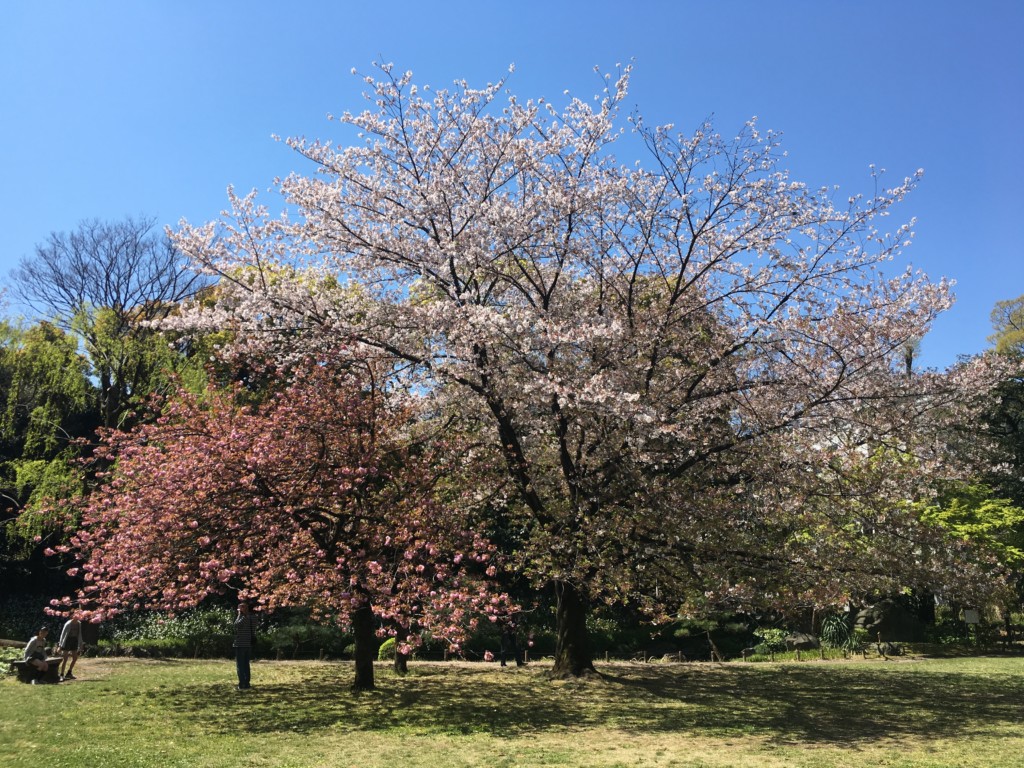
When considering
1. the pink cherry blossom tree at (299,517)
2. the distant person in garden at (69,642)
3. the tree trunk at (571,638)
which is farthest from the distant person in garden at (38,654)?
the tree trunk at (571,638)

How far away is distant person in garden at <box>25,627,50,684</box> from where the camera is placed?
13.1 meters

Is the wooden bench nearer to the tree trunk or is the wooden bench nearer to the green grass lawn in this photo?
the green grass lawn

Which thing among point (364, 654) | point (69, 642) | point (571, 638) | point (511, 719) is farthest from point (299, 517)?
point (69, 642)

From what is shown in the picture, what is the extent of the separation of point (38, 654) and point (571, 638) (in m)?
9.05

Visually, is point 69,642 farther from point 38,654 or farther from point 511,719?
point 511,719

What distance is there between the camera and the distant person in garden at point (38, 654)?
13.1m

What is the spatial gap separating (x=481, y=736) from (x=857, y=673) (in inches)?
409

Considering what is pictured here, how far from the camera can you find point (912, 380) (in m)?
12.9

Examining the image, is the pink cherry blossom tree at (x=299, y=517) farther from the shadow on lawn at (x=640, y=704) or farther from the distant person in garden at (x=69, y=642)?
the distant person in garden at (x=69, y=642)

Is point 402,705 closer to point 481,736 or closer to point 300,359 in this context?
point 481,736

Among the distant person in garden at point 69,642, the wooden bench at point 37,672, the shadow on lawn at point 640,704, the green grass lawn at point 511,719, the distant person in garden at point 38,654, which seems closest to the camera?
the green grass lawn at point 511,719

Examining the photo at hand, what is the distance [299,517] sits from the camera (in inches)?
447

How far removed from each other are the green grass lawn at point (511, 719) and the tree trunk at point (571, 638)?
1.68ft

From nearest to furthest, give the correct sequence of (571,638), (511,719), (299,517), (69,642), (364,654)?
(511,719) → (299,517) → (364,654) → (69,642) → (571,638)
